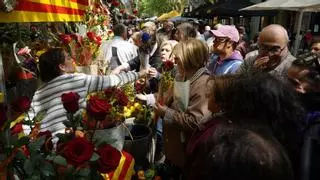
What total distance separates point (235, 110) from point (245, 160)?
775 mm

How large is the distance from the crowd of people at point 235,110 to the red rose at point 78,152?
433 millimetres

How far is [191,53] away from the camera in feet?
9.20

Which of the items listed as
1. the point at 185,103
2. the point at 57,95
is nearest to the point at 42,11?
the point at 57,95

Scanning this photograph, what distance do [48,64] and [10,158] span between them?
1380mm

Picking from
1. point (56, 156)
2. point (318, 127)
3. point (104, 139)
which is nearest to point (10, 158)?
point (56, 156)

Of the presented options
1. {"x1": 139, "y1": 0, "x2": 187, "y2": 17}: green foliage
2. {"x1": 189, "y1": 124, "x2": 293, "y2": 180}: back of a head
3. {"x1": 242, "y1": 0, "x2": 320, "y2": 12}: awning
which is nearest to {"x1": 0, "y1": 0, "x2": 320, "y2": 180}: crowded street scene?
{"x1": 189, "y1": 124, "x2": 293, "y2": 180}: back of a head

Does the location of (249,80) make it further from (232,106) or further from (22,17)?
(22,17)

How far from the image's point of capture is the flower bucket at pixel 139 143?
294cm

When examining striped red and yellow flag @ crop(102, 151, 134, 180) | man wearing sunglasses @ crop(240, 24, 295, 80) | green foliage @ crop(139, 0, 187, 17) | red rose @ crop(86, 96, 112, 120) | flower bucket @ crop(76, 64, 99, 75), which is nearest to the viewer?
red rose @ crop(86, 96, 112, 120)

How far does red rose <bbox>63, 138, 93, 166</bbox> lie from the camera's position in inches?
53.6

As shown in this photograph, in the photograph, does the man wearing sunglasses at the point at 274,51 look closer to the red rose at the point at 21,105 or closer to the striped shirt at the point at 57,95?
the striped shirt at the point at 57,95

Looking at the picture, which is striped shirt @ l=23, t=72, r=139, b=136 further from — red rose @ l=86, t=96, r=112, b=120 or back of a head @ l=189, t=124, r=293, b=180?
back of a head @ l=189, t=124, r=293, b=180

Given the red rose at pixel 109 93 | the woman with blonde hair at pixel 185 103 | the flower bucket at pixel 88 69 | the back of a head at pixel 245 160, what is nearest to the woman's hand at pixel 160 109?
the woman with blonde hair at pixel 185 103

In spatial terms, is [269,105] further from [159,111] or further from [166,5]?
[166,5]
